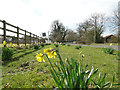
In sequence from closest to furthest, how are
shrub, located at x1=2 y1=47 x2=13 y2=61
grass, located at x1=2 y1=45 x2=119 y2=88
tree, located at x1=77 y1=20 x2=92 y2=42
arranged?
grass, located at x1=2 y1=45 x2=119 y2=88, shrub, located at x1=2 y1=47 x2=13 y2=61, tree, located at x1=77 y1=20 x2=92 y2=42

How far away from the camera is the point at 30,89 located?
1281 millimetres

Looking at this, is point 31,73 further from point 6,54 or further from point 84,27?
point 84,27

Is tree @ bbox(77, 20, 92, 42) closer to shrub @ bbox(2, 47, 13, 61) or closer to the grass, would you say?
the grass

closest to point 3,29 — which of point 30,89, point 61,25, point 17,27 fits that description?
point 17,27

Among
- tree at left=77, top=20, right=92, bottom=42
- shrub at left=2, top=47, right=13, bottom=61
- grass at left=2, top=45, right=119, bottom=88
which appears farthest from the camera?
tree at left=77, top=20, right=92, bottom=42

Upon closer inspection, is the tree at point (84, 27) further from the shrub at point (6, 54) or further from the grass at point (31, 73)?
the shrub at point (6, 54)

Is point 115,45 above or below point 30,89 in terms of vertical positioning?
above

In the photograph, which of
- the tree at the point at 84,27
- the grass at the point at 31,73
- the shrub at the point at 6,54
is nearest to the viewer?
the grass at the point at 31,73

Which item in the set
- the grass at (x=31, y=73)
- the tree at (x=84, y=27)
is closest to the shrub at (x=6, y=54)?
the grass at (x=31, y=73)

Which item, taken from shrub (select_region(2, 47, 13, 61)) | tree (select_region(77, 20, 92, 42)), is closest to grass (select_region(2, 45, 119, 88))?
shrub (select_region(2, 47, 13, 61))

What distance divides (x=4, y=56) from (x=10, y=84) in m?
1.78

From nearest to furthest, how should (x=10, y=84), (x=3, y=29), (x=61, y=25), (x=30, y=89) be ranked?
(x=30, y=89), (x=10, y=84), (x=3, y=29), (x=61, y=25)

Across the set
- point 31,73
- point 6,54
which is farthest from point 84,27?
point 31,73

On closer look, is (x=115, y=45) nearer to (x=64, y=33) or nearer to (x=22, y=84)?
(x=64, y=33)
